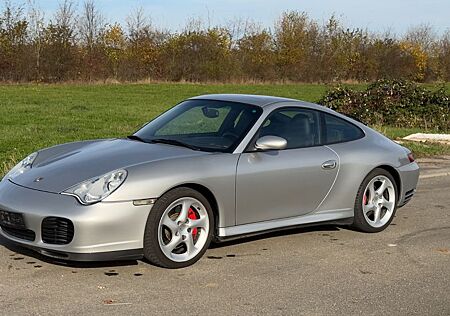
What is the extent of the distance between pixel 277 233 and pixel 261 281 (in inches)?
60.1

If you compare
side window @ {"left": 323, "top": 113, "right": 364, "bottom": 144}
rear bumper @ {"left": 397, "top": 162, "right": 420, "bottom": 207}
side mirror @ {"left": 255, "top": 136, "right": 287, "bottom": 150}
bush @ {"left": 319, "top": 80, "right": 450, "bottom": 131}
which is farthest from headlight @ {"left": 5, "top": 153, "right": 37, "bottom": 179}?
bush @ {"left": 319, "top": 80, "right": 450, "bottom": 131}

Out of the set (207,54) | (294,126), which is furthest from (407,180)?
(207,54)

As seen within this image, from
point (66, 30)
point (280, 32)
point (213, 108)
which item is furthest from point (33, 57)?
point (213, 108)

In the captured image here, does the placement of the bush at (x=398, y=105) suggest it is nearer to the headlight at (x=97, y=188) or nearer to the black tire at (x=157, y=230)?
the black tire at (x=157, y=230)

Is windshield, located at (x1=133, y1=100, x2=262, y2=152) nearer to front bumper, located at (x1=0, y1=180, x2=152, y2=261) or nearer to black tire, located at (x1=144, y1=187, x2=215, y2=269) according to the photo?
black tire, located at (x1=144, y1=187, x2=215, y2=269)

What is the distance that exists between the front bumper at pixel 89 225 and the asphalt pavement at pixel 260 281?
0.21 m

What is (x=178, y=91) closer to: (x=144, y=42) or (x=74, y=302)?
(x=144, y=42)

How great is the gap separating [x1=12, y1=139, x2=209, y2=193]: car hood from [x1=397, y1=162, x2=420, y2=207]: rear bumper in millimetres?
2458

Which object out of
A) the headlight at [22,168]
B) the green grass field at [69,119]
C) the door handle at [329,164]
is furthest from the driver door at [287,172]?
the green grass field at [69,119]

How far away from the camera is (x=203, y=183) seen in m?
5.46

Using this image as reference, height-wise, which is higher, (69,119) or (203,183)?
(203,183)

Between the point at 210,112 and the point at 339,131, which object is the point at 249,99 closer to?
the point at 210,112

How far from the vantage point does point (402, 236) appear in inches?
268

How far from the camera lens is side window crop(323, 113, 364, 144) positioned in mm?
6676
